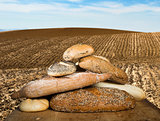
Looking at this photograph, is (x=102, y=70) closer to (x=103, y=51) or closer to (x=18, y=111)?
(x=18, y=111)

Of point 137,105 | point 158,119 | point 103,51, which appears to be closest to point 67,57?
point 137,105

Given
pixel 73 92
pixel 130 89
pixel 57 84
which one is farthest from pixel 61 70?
pixel 130 89

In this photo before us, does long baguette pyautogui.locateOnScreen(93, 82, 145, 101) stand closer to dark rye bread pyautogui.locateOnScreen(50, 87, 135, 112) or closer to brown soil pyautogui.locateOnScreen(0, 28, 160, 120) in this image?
dark rye bread pyautogui.locateOnScreen(50, 87, 135, 112)

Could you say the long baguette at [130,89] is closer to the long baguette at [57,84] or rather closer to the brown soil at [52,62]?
the long baguette at [57,84]

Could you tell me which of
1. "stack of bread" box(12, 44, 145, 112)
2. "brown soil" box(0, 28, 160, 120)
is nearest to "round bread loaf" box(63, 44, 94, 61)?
"stack of bread" box(12, 44, 145, 112)

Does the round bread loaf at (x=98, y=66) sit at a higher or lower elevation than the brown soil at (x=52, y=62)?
higher

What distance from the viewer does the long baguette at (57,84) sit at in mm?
4531

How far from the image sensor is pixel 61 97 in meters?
4.56

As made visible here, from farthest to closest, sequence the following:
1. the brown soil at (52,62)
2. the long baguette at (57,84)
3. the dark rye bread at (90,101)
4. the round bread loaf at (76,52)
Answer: the brown soil at (52,62) → the round bread loaf at (76,52) → the long baguette at (57,84) → the dark rye bread at (90,101)

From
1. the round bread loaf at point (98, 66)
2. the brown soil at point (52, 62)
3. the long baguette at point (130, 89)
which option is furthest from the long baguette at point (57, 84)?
the brown soil at point (52, 62)

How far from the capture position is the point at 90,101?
4.46 metres

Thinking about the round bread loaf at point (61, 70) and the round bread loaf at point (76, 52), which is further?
the round bread loaf at point (76, 52)

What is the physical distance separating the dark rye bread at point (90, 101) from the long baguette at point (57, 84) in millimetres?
158

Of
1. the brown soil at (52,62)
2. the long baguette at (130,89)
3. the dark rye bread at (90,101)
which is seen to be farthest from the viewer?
the brown soil at (52,62)
